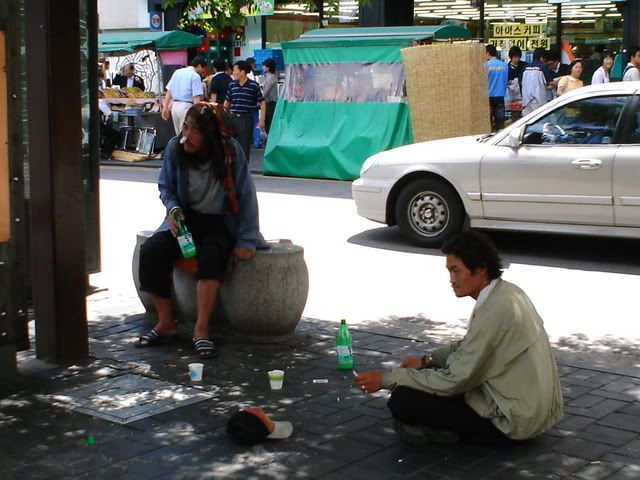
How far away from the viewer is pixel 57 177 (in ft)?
20.2

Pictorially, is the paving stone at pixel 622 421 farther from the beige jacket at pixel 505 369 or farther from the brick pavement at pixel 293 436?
the beige jacket at pixel 505 369

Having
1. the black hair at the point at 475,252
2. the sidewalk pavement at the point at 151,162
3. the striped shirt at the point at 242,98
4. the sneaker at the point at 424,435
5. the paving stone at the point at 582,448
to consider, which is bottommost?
the paving stone at the point at 582,448

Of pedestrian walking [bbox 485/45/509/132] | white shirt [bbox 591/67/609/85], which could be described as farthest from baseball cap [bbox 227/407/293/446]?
white shirt [bbox 591/67/609/85]

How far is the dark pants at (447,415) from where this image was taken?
4.80 m

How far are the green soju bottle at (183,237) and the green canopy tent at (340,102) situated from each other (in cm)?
962

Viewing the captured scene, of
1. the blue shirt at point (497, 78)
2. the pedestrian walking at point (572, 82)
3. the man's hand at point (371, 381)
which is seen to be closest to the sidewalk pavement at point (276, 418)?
the man's hand at point (371, 381)

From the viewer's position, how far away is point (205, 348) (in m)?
6.50

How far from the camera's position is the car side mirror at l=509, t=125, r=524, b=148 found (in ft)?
32.9

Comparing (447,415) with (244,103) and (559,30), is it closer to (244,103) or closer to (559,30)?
(244,103)

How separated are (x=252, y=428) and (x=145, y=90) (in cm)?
1982

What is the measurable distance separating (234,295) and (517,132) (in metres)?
4.19

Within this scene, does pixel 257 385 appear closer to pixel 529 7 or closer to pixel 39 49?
pixel 39 49

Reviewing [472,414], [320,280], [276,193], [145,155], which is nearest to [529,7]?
[145,155]

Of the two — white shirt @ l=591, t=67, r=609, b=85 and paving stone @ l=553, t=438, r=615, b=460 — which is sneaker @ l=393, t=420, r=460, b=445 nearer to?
paving stone @ l=553, t=438, r=615, b=460
